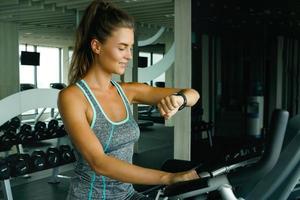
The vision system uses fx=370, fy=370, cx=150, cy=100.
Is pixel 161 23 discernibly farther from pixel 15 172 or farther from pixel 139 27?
pixel 15 172

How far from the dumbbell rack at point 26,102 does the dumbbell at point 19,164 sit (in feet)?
3.21

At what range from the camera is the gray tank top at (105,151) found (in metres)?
0.92

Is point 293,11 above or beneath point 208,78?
above

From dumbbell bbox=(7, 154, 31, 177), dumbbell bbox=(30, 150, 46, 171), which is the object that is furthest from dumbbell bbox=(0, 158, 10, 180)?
dumbbell bbox=(30, 150, 46, 171)

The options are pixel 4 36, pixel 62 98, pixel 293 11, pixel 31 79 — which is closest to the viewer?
pixel 62 98

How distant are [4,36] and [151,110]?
467 cm

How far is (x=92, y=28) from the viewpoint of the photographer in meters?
0.94

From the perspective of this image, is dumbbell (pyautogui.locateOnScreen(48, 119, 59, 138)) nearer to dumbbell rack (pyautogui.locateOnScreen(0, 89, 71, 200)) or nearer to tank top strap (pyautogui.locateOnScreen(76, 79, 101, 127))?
dumbbell rack (pyautogui.locateOnScreen(0, 89, 71, 200))

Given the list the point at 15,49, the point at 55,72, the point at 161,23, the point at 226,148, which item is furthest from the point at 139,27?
the point at 226,148

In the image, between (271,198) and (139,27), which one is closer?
(271,198)

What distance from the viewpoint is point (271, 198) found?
62cm

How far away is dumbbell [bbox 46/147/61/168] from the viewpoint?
A: 11.3ft

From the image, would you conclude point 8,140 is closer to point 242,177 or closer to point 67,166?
point 67,166

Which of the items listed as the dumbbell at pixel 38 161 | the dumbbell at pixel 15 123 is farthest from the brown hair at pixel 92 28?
the dumbbell at pixel 15 123
